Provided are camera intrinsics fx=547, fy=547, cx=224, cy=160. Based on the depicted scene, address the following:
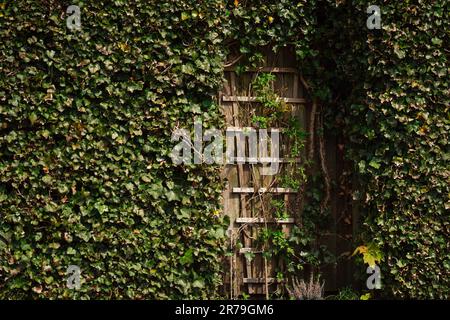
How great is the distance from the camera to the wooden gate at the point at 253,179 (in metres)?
4.62

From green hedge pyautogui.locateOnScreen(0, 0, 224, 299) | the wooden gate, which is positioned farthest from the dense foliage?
the wooden gate

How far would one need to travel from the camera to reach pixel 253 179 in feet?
15.2

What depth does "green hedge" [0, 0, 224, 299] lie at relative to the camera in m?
3.95

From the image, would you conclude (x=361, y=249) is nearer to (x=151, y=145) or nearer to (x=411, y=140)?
(x=411, y=140)

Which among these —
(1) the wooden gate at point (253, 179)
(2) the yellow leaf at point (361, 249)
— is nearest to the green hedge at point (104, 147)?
(1) the wooden gate at point (253, 179)

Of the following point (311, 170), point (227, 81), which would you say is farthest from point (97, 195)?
point (311, 170)

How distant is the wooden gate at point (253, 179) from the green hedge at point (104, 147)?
436mm

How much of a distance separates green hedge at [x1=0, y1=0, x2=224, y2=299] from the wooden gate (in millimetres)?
436

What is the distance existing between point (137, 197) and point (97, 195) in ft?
0.96

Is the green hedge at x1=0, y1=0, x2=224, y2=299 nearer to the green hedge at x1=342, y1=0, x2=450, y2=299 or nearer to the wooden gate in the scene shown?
the wooden gate

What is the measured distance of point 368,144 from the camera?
4281mm

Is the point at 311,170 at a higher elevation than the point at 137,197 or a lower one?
higher

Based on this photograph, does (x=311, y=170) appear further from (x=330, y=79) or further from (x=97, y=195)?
(x=97, y=195)

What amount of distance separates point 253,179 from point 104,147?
1.29 meters
